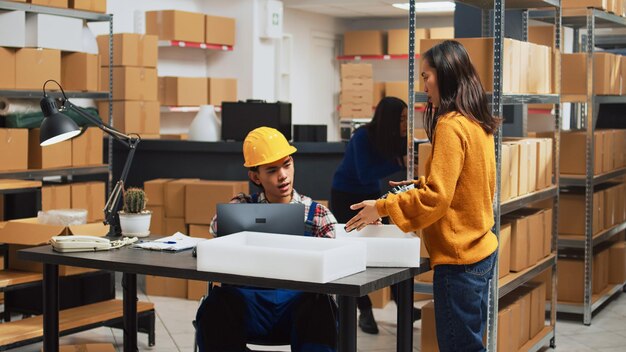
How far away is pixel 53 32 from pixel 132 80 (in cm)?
227

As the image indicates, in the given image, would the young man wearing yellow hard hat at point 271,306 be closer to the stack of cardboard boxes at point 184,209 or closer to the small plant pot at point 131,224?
the small plant pot at point 131,224

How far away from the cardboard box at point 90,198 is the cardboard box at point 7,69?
2.68 ft

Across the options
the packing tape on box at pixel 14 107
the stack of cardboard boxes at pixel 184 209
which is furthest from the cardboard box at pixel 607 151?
the packing tape on box at pixel 14 107

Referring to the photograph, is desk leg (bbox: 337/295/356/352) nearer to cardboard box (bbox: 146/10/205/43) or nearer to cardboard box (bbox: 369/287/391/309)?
cardboard box (bbox: 369/287/391/309)

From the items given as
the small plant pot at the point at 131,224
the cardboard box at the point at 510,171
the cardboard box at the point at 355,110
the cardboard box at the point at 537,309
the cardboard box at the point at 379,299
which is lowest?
the cardboard box at the point at 379,299

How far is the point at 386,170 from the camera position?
5.62 m

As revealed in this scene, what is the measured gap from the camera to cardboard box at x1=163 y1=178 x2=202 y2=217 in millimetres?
6812

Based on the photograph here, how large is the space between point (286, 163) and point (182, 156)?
12.1 feet

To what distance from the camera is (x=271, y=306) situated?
377 cm

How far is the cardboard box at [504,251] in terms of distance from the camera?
4562 mm

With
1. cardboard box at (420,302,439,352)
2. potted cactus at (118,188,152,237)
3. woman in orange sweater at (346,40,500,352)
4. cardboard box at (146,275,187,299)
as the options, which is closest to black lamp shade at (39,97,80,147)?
potted cactus at (118,188,152,237)

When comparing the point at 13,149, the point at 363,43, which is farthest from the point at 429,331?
the point at 363,43

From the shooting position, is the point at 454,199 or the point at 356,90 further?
the point at 356,90

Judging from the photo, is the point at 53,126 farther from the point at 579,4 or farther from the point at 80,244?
the point at 579,4
